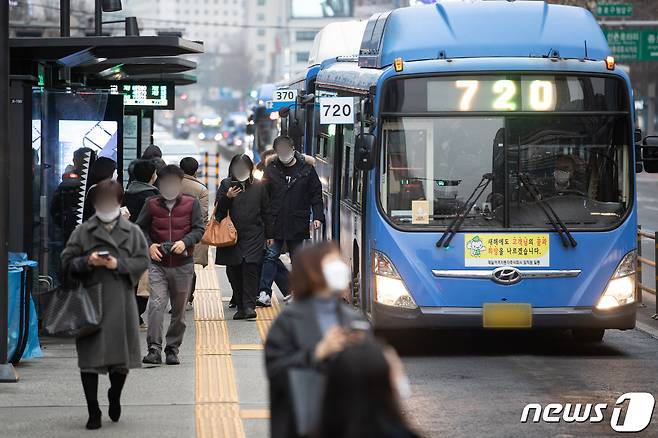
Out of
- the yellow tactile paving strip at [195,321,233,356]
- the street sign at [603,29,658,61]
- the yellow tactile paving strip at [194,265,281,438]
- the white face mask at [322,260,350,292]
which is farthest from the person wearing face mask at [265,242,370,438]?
the street sign at [603,29,658,61]

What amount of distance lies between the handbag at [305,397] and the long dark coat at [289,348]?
2.1 inches

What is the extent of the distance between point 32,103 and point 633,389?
5975 millimetres

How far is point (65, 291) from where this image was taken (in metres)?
9.16

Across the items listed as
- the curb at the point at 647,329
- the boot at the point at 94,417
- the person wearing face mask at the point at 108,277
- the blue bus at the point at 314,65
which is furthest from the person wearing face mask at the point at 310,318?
the blue bus at the point at 314,65

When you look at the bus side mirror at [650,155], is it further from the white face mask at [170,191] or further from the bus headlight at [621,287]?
the white face mask at [170,191]

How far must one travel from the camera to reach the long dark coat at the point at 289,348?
5199 mm

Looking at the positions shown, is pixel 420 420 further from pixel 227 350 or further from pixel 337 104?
pixel 337 104

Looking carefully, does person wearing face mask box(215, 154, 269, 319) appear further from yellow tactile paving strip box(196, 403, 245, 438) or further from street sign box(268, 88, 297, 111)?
street sign box(268, 88, 297, 111)

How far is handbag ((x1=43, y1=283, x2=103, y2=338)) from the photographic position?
900 centimetres

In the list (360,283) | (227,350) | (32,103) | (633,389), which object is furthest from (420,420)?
(32,103)

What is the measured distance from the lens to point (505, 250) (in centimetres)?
1245

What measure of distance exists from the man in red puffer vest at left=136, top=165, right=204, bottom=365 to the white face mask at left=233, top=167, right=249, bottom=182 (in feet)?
10.1

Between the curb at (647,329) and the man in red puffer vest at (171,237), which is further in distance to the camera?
the curb at (647,329)

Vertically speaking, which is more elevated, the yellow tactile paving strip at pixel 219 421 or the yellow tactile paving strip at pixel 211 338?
the yellow tactile paving strip at pixel 219 421
